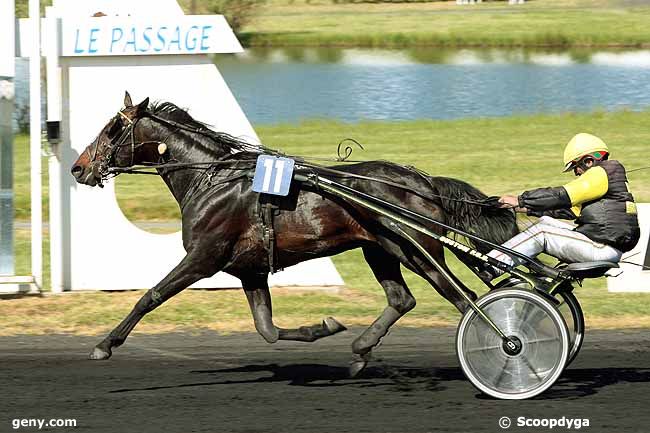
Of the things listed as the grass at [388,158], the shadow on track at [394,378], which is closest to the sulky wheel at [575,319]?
the shadow on track at [394,378]

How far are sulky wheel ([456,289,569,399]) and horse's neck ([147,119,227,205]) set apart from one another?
1.97 metres

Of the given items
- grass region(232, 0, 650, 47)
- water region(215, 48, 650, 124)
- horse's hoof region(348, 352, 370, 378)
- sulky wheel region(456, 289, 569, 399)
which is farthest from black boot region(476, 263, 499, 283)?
grass region(232, 0, 650, 47)

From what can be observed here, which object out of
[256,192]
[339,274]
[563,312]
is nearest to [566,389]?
[563,312]

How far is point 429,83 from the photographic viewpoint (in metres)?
24.9

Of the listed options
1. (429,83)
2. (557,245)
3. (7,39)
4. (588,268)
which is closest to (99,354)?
(557,245)

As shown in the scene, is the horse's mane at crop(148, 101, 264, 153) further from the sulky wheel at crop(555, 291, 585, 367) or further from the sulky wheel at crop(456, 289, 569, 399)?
the sulky wheel at crop(555, 291, 585, 367)

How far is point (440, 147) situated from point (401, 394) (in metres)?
11.8

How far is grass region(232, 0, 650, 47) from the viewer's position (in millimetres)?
27969

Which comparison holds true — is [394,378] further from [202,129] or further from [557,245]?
[202,129]

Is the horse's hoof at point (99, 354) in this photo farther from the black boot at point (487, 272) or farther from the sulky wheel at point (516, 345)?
the black boot at point (487, 272)

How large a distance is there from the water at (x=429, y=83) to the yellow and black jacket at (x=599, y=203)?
49.0 feet

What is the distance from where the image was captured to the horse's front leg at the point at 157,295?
24.9 ft

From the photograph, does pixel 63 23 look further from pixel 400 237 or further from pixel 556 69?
pixel 556 69

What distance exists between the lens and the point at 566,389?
7383 mm
